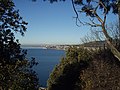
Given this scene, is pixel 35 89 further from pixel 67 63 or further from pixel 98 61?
pixel 67 63

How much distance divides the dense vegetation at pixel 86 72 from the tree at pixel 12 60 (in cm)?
632

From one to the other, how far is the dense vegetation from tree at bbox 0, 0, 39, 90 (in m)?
6.32

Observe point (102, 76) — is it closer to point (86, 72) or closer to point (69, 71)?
point (86, 72)

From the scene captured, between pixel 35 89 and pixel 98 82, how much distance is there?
6.50m

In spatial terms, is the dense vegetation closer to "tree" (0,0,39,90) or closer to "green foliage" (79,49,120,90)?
"green foliage" (79,49,120,90)

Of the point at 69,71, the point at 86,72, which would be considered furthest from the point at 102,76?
the point at 69,71

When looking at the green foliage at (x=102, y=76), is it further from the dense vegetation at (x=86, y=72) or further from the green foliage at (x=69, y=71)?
the green foliage at (x=69, y=71)

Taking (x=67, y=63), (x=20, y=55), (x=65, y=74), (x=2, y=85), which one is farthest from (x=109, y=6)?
(x=67, y=63)

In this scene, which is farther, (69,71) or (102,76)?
(69,71)

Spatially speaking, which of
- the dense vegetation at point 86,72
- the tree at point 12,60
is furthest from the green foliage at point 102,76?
the tree at point 12,60

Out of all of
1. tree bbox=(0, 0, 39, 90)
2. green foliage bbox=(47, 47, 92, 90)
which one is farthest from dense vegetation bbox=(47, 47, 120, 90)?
tree bbox=(0, 0, 39, 90)

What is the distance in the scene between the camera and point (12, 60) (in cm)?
1407

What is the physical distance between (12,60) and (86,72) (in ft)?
25.4

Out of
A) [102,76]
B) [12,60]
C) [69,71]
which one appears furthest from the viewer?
[69,71]
